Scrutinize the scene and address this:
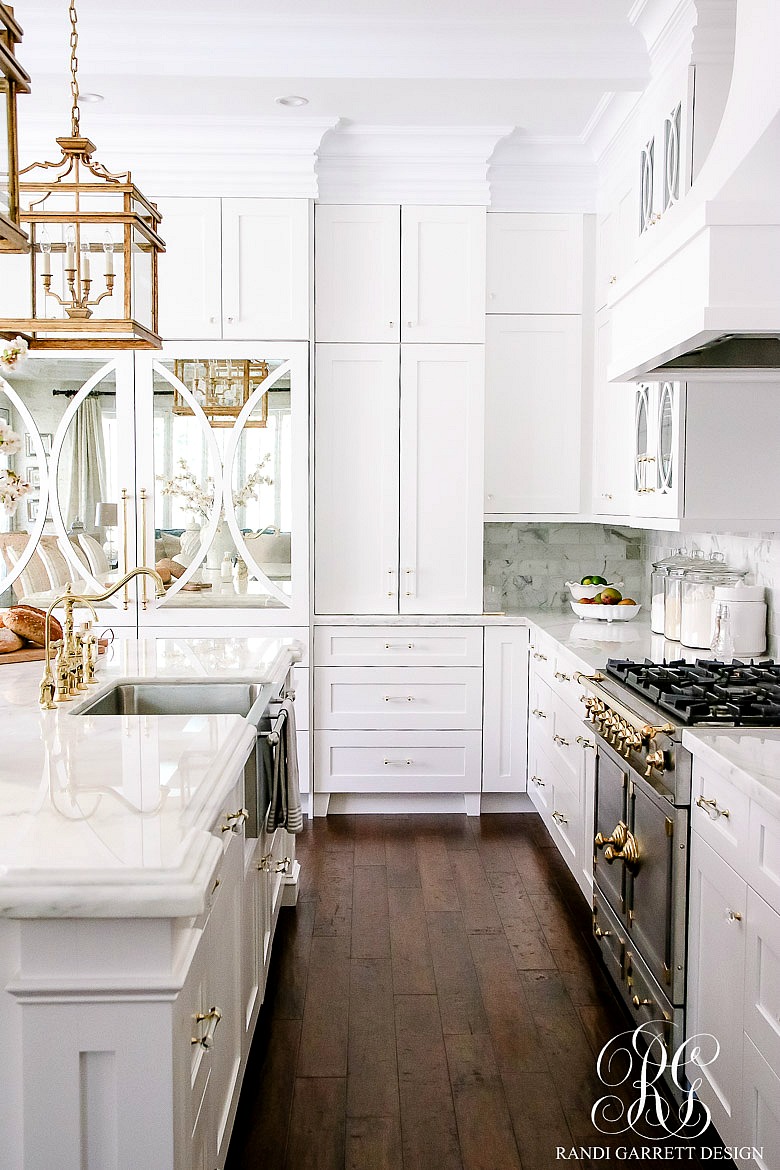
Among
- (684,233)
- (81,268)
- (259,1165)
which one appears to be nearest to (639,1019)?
(259,1165)

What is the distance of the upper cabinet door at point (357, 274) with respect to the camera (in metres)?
4.37

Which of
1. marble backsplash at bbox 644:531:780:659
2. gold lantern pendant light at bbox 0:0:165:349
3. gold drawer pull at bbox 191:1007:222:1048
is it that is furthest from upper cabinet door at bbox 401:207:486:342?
gold drawer pull at bbox 191:1007:222:1048

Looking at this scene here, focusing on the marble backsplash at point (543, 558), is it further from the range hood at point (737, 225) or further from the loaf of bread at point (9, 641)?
the range hood at point (737, 225)

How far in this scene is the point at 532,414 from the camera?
15.0 feet

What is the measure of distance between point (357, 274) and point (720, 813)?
3.11 m

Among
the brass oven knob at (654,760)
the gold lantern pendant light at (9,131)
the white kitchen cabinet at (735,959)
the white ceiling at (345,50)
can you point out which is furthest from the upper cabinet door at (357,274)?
the white kitchen cabinet at (735,959)

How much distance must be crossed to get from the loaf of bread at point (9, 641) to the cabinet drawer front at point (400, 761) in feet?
5.71

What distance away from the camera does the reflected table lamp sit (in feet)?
14.2

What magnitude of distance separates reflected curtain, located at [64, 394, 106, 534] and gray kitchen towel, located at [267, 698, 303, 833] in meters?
1.92

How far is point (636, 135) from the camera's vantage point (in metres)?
3.74

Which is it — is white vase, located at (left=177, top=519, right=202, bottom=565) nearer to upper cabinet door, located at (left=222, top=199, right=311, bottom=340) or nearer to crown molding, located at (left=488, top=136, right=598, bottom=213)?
upper cabinet door, located at (left=222, top=199, right=311, bottom=340)

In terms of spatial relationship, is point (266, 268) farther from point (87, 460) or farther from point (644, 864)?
point (644, 864)

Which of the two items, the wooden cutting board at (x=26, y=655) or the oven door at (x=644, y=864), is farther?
the wooden cutting board at (x=26, y=655)

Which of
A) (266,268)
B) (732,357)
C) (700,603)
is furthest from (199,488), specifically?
(732,357)
